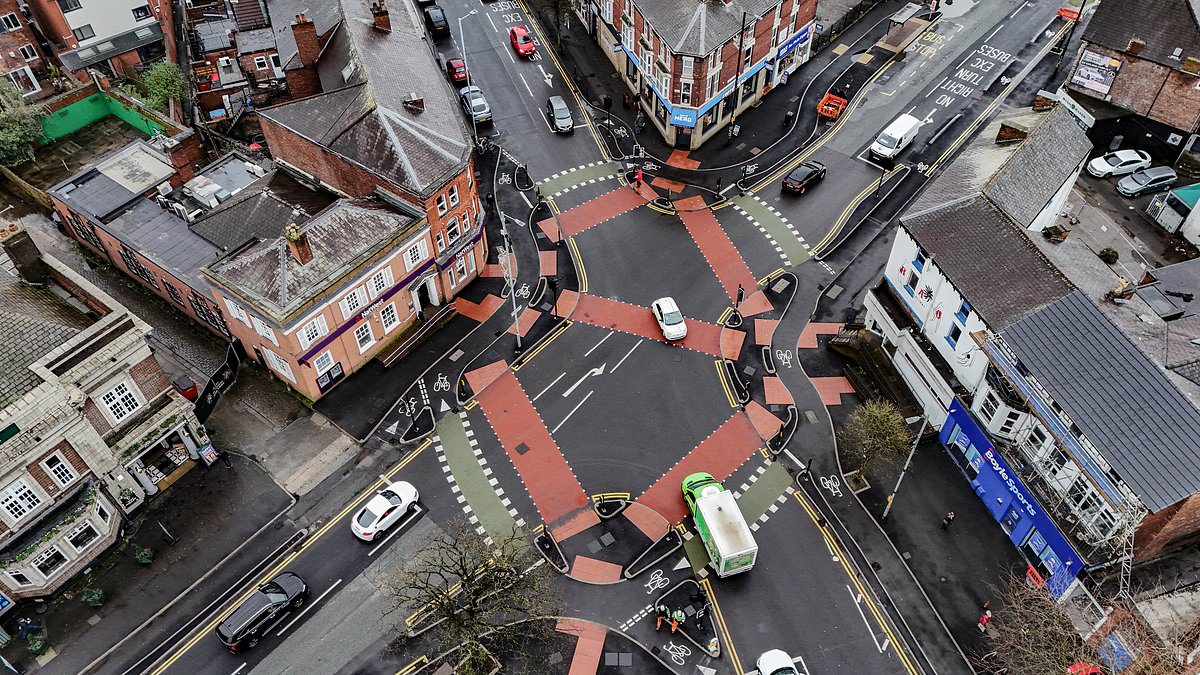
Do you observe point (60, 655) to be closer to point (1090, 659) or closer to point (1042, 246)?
point (1090, 659)

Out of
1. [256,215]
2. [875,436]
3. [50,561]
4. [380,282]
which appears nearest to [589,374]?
[380,282]

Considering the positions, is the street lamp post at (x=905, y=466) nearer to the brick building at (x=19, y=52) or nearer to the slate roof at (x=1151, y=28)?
the slate roof at (x=1151, y=28)

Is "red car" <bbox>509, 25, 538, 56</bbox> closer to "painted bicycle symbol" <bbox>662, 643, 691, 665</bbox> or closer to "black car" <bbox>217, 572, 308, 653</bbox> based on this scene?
"black car" <bbox>217, 572, 308, 653</bbox>

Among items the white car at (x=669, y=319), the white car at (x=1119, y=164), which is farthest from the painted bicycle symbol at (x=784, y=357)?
the white car at (x=1119, y=164)

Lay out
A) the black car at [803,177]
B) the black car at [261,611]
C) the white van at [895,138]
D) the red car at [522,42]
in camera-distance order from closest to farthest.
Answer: the black car at [261,611]
the black car at [803,177]
the white van at [895,138]
the red car at [522,42]

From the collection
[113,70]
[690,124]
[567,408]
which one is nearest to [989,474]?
[567,408]

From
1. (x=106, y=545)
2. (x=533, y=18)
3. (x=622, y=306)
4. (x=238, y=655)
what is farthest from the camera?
(x=533, y=18)

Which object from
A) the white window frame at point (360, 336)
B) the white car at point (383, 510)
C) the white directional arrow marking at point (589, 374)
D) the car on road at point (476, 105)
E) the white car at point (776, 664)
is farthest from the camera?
the car on road at point (476, 105)
